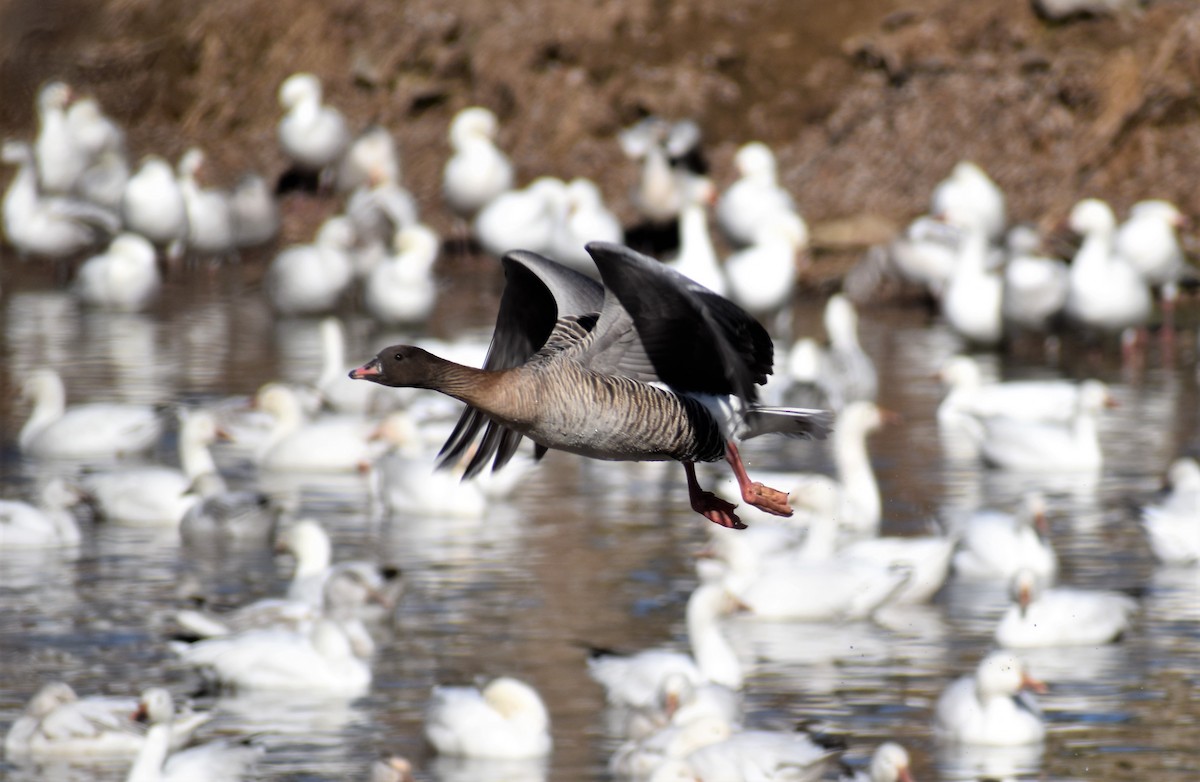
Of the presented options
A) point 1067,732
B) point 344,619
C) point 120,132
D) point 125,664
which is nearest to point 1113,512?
point 1067,732

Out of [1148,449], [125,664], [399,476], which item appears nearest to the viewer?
[125,664]

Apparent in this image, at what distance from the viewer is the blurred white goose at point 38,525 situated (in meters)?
13.1

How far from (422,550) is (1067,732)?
4.89m

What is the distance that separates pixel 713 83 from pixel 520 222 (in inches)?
195

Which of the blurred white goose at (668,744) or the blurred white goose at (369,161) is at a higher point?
the blurred white goose at (369,161)

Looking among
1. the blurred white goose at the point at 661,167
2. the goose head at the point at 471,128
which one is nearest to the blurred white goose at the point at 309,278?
the goose head at the point at 471,128

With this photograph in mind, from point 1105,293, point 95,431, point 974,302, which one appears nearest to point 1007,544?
point 95,431

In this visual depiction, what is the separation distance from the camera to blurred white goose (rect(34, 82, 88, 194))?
94.1 ft

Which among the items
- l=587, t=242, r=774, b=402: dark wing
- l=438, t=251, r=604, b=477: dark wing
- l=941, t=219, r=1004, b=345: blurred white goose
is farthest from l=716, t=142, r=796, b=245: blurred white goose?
l=587, t=242, r=774, b=402: dark wing

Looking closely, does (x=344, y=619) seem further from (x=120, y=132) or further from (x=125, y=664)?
(x=120, y=132)

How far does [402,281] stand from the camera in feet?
71.3

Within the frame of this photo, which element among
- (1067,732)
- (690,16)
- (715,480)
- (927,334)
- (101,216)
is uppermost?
(690,16)

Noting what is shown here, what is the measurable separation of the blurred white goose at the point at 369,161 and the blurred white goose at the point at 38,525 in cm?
1275

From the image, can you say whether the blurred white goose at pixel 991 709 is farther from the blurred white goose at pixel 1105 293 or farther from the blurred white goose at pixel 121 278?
the blurred white goose at pixel 121 278
